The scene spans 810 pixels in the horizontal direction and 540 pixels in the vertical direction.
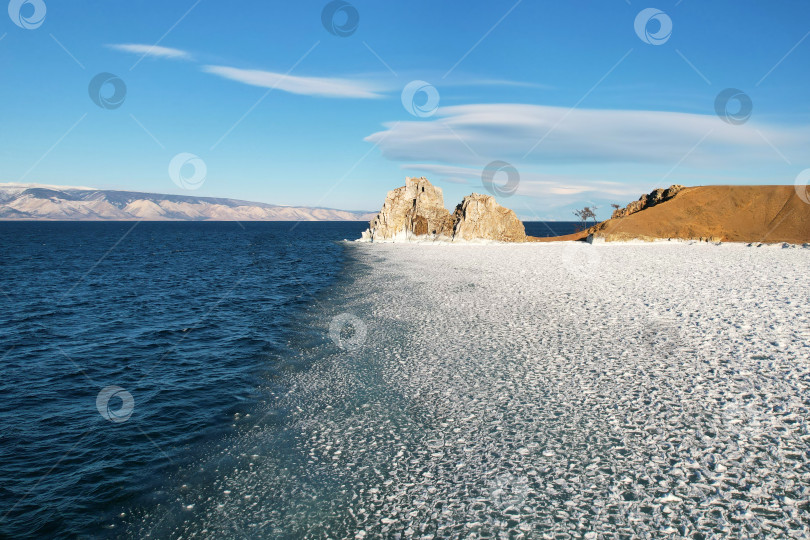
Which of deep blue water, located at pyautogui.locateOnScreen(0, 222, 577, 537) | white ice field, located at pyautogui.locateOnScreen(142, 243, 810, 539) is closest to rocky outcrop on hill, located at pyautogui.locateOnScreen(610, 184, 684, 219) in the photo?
white ice field, located at pyautogui.locateOnScreen(142, 243, 810, 539)

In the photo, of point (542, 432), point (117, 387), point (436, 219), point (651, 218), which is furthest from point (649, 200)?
point (117, 387)

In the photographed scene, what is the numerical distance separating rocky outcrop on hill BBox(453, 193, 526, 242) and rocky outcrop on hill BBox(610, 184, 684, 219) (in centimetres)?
2641

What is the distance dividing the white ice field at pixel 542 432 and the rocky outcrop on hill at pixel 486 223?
6463 centimetres

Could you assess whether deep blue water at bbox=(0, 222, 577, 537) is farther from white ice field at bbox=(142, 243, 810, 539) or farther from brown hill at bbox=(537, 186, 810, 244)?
brown hill at bbox=(537, 186, 810, 244)

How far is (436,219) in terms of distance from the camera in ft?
310

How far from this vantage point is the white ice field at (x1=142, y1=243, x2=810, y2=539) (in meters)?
8.28

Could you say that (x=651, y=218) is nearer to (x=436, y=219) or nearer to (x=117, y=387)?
(x=436, y=219)

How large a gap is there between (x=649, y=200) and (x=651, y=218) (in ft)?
65.2

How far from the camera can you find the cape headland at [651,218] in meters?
72.2

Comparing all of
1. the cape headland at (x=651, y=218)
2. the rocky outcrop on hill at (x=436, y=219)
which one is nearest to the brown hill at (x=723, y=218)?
the cape headland at (x=651, y=218)

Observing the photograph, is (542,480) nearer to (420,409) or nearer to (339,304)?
(420,409)

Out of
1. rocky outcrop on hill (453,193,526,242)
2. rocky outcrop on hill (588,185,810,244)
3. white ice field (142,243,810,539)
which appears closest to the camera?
white ice field (142,243,810,539)

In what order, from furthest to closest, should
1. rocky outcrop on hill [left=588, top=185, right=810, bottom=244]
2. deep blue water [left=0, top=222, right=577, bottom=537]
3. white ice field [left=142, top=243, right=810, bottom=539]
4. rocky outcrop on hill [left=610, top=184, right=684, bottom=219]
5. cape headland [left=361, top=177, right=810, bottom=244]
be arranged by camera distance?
rocky outcrop on hill [left=610, top=184, right=684, bottom=219] → cape headland [left=361, top=177, right=810, bottom=244] → rocky outcrop on hill [left=588, top=185, right=810, bottom=244] → deep blue water [left=0, top=222, right=577, bottom=537] → white ice field [left=142, top=243, right=810, bottom=539]

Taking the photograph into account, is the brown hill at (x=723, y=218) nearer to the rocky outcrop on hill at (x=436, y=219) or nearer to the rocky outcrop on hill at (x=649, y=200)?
the rocky outcrop on hill at (x=649, y=200)
